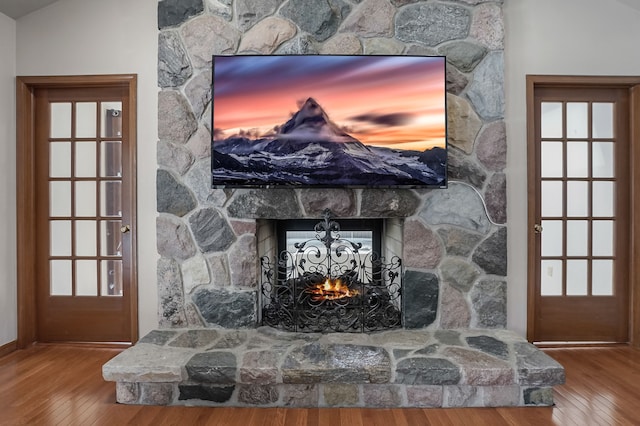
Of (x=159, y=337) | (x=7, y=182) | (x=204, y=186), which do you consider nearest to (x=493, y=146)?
(x=204, y=186)

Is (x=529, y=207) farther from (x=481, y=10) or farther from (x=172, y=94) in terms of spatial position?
(x=172, y=94)

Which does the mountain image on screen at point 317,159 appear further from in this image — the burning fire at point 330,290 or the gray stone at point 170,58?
the burning fire at point 330,290

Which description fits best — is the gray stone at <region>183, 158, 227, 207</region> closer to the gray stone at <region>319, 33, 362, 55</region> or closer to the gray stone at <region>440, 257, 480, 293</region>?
the gray stone at <region>319, 33, 362, 55</region>

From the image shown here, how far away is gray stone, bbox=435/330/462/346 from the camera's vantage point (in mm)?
2303

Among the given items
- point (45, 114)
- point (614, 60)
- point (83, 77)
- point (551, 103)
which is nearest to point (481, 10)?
point (551, 103)

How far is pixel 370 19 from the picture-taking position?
254 centimetres

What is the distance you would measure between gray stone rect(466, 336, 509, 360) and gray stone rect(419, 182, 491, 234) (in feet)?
2.23

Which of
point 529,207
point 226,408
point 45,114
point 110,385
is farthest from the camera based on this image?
point 45,114

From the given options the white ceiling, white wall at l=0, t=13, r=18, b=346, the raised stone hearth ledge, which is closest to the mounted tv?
the raised stone hearth ledge

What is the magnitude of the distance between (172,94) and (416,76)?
1603 mm

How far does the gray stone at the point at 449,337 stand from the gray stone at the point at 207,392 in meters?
1.26

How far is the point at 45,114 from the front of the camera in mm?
2895

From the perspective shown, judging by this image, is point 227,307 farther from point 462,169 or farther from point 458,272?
point 462,169

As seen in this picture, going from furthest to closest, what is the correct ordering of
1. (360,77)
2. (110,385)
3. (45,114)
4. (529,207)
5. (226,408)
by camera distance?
(45,114) → (529,207) → (360,77) → (110,385) → (226,408)
